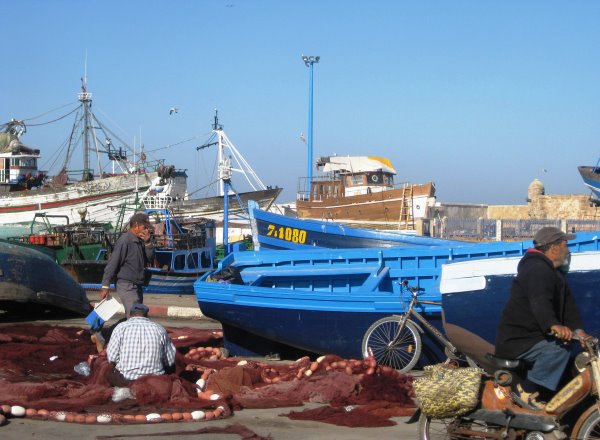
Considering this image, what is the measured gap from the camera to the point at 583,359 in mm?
5191

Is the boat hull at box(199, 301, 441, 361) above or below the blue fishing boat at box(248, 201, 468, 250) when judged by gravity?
below

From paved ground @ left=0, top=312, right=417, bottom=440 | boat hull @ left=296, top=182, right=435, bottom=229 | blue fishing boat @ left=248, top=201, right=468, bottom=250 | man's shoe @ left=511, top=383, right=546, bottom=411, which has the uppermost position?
boat hull @ left=296, top=182, right=435, bottom=229

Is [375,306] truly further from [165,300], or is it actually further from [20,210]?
[20,210]

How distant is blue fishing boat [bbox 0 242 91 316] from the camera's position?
12.5 m

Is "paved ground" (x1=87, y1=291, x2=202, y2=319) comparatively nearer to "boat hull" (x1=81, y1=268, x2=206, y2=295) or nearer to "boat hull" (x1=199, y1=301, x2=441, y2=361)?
"boat hull" (x1=81, y1=268, x2=206, y2=295)

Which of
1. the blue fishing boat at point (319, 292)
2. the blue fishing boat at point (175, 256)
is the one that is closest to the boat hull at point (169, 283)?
the blue fishing boat at point (175, 256)

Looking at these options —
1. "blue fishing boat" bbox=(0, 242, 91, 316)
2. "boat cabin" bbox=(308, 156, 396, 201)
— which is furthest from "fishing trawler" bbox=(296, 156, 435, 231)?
"blue fishing boat" bbox=(0, 242, 91, 316)

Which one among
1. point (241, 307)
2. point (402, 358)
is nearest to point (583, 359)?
point (402, 358)

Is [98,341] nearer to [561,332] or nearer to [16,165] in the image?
[561,332]

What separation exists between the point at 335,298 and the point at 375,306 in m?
0.51

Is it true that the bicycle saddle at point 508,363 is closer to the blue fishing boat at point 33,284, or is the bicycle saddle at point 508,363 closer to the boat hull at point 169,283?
the blue fishing boat at point 33,284

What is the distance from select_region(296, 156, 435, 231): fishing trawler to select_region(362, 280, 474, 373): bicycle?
79.0 feet

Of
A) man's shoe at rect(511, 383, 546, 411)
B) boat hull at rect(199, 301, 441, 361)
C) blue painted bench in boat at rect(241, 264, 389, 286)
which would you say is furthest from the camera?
blue painted bench in boat at rect(241, 264, 389, 286)

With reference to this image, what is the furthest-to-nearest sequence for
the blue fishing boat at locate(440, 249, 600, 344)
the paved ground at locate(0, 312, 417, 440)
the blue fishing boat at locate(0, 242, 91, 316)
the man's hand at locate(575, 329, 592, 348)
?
the blue fishing boat at locate(0, 242, 91, 316) → the blue fishing boat at locate(440, 249, 600, 344) → the paved ground at locate(0, 312, 417, 440) → the man's hand at locate(575, 329, 592, 348)
